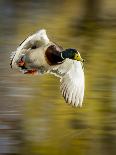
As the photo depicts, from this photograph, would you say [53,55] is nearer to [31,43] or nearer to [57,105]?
[31,43]

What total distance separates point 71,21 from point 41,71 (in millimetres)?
2378

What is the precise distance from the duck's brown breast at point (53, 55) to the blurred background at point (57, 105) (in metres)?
1.94

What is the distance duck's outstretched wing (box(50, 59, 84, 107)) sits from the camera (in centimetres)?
204

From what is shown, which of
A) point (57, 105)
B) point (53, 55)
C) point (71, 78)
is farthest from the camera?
point (57, 105)

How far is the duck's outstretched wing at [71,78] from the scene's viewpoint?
6.68 feet

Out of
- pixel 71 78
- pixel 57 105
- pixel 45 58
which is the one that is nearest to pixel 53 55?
pixel 45 58

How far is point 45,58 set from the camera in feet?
6.33

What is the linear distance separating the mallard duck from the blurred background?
6.00ft

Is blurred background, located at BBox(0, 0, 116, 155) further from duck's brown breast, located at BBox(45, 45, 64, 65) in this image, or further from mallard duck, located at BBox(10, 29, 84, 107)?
duck's brown breast, located at BBox(45, 45, 64, 65)

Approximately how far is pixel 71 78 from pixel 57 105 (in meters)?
2.00

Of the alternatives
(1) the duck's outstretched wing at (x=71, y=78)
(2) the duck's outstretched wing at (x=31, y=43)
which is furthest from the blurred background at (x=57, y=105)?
(2) the duck's outstretched wing at (x=31, y=43)

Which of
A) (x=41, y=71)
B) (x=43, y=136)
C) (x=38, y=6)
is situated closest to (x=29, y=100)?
(x=43, y=136)

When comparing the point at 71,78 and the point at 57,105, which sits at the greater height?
the point at 71,78

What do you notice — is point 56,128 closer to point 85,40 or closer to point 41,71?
point 85,40
